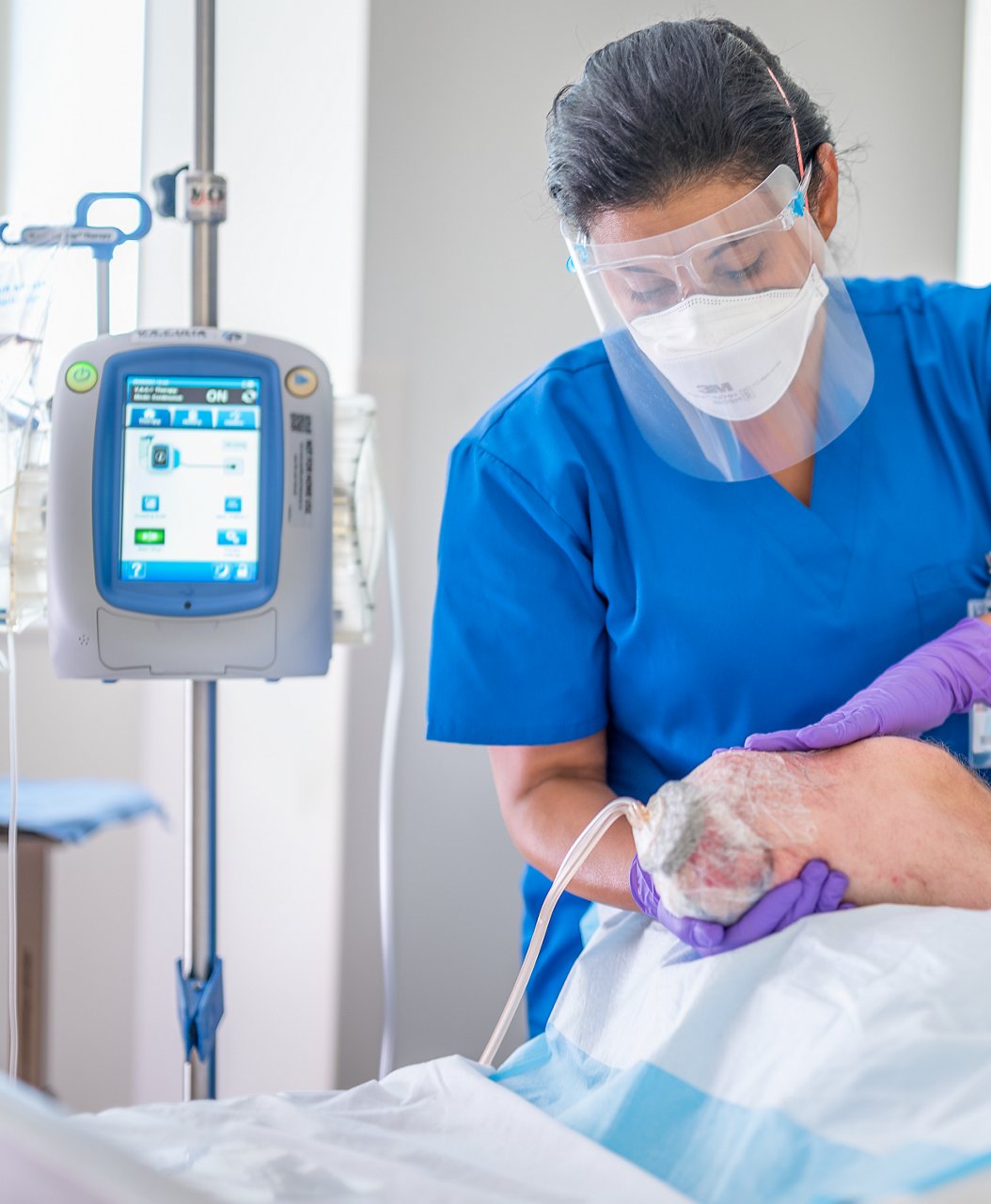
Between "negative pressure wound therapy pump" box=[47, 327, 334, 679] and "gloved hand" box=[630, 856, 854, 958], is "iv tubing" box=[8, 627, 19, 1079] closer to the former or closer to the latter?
"negative pressure wound therapy pump" box=[47, 327, 334, 679]

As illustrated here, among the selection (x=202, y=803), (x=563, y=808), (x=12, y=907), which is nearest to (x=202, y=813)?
(x=202, y=803)

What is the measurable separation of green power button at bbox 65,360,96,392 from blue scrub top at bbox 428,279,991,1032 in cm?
44

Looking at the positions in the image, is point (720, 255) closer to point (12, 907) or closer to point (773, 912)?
point (773, 912)

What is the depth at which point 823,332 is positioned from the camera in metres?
1.19

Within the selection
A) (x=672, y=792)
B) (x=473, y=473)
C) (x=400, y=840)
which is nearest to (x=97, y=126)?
(x=473, y=473)

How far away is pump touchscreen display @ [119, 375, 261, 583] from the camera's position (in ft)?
4.51

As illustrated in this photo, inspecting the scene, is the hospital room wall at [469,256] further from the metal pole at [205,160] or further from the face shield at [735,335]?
the face shield at [735,335]

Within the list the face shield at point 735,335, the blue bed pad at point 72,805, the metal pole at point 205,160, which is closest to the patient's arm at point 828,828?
the face shield at point 735,335

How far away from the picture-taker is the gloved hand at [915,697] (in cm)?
98

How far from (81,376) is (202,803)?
0.53 meters

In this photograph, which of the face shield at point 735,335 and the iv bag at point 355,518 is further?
the iv bag at point 355,518

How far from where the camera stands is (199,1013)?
1.43 meters

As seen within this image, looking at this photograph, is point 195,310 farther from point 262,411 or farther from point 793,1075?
point 793,1075

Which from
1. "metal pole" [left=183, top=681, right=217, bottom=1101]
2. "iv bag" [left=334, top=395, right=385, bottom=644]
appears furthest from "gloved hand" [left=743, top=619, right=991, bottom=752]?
"metal pole" [left=183, top=681, right=217, bottom=1101]
